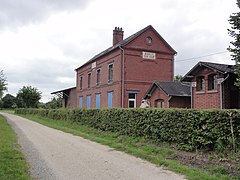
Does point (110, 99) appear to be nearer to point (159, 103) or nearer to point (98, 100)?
point (98, 100)

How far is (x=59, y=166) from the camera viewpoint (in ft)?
28.6

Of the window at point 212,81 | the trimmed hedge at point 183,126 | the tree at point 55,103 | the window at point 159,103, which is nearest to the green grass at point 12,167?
the trimmed hedge at point 183,126

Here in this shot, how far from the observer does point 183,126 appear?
11711mm

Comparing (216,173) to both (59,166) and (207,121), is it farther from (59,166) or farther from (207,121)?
(59,166)

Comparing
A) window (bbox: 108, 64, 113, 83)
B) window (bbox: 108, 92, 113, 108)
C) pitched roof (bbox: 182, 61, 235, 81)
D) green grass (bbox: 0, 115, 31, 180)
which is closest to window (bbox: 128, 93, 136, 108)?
window (bbox: 108, 92, 113, 108)

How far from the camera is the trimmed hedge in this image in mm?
9828

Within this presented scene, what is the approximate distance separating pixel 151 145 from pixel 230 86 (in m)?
9.35

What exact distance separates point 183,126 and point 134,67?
21.3m

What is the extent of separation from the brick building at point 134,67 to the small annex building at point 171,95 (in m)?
5.34

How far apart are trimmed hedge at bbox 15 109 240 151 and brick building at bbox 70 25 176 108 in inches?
528

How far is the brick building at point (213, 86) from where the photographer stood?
1970 cm

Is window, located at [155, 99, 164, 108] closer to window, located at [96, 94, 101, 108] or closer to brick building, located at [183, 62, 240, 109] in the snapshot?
brick building, located at [183, 62, 240, 109]

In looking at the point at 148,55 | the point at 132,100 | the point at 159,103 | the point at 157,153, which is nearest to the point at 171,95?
the point at 159,103

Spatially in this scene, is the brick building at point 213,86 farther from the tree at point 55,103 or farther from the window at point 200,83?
the tree at point 55,103
